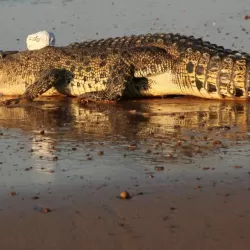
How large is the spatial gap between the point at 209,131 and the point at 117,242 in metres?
3.15

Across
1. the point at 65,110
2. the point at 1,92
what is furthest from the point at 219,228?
the point at 1,92

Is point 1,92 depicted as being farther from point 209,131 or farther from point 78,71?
point 209,131

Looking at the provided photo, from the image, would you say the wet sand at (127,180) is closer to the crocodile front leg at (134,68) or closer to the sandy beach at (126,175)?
the sandy beach at (126,175)

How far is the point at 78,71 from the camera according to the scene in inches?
421

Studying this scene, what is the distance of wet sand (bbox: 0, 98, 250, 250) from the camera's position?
5160 millimetres

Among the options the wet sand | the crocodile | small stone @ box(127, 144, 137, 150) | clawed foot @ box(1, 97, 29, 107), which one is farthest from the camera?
clawed foot @ box(1, 97, 29, 107)

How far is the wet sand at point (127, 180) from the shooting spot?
516cm

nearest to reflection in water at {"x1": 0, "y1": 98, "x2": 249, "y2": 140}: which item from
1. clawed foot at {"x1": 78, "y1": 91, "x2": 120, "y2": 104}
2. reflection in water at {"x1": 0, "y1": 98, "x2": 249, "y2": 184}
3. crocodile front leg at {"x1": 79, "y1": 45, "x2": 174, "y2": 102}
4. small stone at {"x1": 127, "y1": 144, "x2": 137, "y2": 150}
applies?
reflection in water at {"x1": 0, "y1": 98, "x2": 249, "y2": 184}

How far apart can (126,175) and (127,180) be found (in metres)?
0.14

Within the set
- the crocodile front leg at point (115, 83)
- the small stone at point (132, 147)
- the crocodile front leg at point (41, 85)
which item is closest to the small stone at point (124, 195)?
the small stone at point (132, 147)

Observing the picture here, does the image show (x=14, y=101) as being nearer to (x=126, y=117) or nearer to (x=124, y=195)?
(x=126, y=117)

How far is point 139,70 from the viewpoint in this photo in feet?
33.4

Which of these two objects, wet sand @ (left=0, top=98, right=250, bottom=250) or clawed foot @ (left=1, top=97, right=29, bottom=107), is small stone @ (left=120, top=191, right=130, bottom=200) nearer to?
wet sand @ (left=0, top=98, right=250, bottom=250)

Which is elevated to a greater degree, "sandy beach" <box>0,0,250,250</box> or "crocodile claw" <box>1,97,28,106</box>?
"crocodile claw" <box>1,97,28,106</box>
